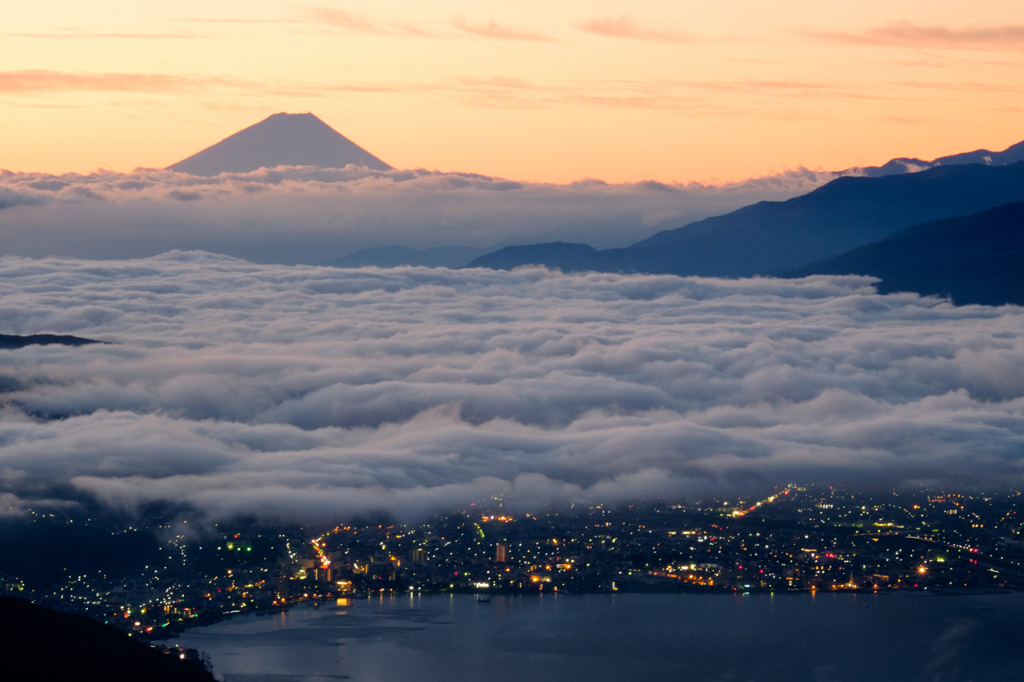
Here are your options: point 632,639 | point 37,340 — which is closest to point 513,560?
point 632,639

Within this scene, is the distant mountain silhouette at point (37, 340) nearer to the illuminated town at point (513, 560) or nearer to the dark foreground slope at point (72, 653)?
the illuminated town at point (513, 560)

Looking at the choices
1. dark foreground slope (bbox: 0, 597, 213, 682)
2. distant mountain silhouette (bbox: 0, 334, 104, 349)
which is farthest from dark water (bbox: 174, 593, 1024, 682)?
distant mountain silhouette (bbox: 0, 334, 104, 349)

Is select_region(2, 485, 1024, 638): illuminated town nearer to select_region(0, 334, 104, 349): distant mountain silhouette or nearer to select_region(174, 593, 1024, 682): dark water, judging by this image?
select_region(174, 593, 1024, 682): dark water

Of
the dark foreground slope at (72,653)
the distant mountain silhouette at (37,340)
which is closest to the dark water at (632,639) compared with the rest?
the dark foreground slope at (72,653)

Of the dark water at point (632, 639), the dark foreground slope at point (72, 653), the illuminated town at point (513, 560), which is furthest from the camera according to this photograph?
the illuminated town at point (513, 560)

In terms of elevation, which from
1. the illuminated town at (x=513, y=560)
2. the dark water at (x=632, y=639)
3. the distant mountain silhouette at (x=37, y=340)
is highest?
the distant mountain silhouette at (x=37, y=340)

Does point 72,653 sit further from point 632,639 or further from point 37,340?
point 37,340

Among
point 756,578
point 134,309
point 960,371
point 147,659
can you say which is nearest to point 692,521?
point 756,578
